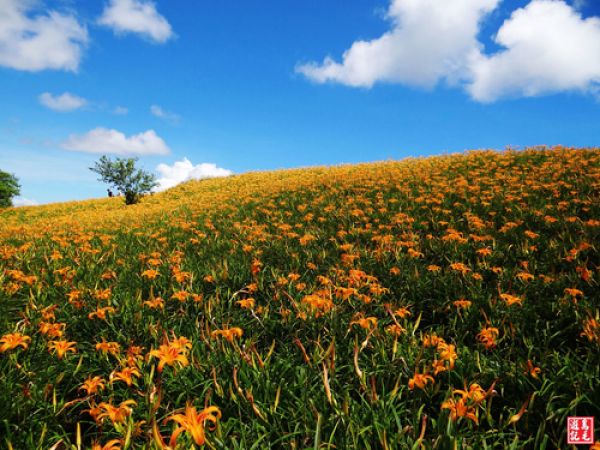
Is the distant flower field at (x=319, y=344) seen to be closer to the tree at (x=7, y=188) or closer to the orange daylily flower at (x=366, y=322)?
the orange daylily flower at (x=366, y=322)

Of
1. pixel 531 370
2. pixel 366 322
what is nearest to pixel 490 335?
pixel 531 370

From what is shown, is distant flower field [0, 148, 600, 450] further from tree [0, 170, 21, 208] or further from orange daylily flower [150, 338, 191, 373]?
tree [0, 170, 21, 208]

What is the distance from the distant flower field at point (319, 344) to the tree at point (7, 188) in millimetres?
55330

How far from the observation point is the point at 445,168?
13070 mm

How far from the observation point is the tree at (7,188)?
47.0 metres

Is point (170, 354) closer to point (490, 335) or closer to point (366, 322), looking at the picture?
point (366, 322)

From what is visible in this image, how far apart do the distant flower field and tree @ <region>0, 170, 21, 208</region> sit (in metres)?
55.3

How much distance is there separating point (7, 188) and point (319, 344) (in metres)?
62.5

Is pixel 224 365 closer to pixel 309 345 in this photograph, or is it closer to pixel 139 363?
pixel 139 363

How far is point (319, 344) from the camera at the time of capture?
2721 mm

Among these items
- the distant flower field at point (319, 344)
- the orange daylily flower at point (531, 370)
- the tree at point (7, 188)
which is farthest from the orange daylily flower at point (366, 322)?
the tree at point (7, 188)

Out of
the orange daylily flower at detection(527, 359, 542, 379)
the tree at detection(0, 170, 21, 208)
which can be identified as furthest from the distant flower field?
the tree at detection(0, 170, 21, 208)

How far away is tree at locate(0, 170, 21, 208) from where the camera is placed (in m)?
47.0

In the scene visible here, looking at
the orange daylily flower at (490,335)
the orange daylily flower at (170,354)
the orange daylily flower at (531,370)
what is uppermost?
the orange daylily flower at (170,354)
